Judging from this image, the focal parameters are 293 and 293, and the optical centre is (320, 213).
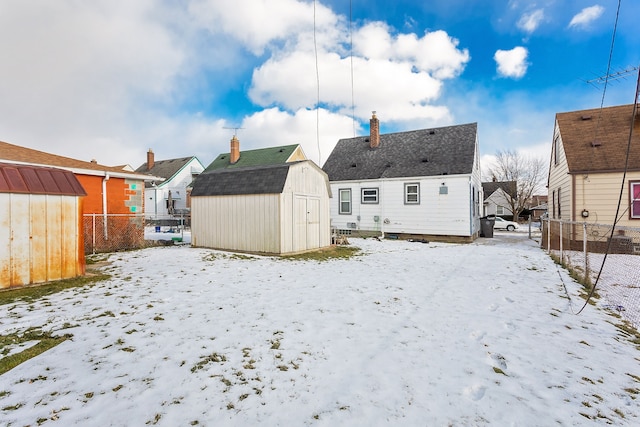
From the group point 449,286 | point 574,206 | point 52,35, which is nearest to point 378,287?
point 449,286

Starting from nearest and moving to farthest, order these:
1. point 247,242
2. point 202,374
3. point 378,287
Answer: point 202,374 < point 378,287 < point 247,242

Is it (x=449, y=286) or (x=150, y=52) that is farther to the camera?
(x=150, y=52)

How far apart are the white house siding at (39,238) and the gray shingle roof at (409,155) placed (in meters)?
14.9

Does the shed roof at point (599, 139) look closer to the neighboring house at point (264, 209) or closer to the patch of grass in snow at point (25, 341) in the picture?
the neighboring house at point (264, 209)

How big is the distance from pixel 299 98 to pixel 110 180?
1173 centimetres

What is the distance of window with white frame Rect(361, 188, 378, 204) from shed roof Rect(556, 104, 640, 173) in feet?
30.9

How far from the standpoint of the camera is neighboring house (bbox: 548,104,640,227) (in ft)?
39.4

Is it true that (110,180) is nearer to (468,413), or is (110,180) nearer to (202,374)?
(202,374)

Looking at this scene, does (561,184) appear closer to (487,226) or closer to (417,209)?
(487,226)

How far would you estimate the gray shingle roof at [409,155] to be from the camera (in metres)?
17.1

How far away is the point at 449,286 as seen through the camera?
6895mm

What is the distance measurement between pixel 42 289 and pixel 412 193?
16251 mm

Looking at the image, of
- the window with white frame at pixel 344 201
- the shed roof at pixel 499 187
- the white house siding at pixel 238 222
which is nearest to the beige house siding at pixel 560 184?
the window with white frame at pixel 344 201

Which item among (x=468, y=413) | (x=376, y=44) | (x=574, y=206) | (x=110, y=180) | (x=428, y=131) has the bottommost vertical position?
(x=468, y=413)
